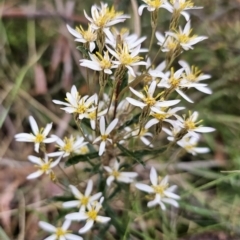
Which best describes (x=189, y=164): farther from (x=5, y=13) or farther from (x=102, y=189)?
(x=5, y=13)

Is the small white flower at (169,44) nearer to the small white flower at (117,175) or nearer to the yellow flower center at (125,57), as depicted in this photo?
the yellow flower center at (125,57)

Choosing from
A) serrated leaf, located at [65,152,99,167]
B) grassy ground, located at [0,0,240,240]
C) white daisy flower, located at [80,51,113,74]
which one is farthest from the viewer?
grassy ground, located at [0,0,240,240]

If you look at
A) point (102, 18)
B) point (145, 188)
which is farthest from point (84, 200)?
point (102, 18)

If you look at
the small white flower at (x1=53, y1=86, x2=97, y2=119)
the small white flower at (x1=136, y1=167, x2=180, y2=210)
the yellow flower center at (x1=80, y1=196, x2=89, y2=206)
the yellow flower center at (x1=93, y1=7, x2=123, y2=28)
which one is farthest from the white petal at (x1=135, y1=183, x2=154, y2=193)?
the yellow flower center at (x1=93, y1=7, x2=123, y2=28)

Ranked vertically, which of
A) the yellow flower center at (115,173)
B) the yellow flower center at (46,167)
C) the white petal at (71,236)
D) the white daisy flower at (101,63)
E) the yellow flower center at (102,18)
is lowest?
the white petal at (71,236)

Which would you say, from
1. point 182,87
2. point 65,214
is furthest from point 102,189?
point 182,87

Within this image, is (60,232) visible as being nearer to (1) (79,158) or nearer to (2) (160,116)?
(1) (79,158)

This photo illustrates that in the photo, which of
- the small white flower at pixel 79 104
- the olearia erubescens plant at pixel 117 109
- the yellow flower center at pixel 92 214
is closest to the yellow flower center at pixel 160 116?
the olearia erubescens plant at pixel 117 109

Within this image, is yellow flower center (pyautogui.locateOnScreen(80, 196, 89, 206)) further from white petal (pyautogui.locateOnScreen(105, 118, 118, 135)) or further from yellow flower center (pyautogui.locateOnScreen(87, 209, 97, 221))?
white petal (pyautogui.locateOnScreen(105, 118, 118, 135))
